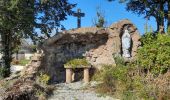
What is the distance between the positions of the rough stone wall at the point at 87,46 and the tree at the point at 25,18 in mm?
2248

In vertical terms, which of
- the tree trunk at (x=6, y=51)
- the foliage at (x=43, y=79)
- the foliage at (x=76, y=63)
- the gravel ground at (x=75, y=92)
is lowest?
the gravel ground at (x=75, y=92)

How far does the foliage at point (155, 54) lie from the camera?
16781 mm

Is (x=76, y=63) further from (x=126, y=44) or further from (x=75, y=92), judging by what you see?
(x=126, y=44)

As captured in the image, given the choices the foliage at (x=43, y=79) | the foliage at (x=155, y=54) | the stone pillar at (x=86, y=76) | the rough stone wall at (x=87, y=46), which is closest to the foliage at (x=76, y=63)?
the stone pillar at (x=86, y=76)

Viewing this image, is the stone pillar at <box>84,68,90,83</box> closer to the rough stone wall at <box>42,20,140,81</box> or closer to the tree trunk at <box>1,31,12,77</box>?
the rough stone wall at <box>42,20,140,81</box>

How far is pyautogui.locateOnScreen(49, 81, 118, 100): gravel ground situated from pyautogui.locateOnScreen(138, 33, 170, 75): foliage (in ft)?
8.50

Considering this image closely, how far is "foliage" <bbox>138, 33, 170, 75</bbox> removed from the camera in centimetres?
1678

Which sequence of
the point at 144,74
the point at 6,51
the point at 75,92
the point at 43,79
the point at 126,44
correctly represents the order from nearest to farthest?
the point at 144,74 → the point at 75,92 → the point at 43,79 → the point at 126,44 → the point at 6,51

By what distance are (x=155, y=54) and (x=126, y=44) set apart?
175 cm

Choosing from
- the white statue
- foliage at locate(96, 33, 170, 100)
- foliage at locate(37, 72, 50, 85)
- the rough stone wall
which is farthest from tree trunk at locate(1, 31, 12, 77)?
the white statue

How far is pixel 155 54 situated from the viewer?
17391 millimetres

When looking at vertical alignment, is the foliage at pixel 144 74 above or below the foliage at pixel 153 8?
below

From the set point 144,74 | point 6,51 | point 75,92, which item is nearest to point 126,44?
point 144,74

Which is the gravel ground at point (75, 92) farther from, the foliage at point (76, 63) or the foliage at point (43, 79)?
the foliage at point (76, 63)
